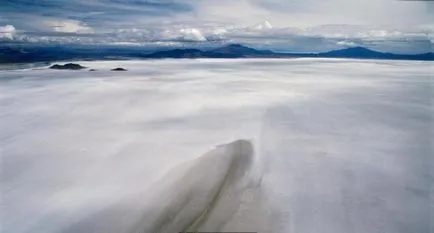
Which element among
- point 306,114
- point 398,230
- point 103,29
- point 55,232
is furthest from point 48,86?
point 398,230

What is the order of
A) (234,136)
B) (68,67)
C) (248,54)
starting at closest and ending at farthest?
1. (234,136)
2. (248,54)
3. (68,67)

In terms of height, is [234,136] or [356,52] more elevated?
[356,52]

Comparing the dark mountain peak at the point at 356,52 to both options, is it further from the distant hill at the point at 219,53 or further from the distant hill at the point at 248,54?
the distant hill at the point at 219,53

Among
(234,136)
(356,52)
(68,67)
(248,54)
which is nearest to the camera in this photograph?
(234,136)

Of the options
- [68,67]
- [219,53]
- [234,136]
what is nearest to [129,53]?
[68,67]

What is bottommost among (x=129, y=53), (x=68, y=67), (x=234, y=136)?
(x=234, y=136)

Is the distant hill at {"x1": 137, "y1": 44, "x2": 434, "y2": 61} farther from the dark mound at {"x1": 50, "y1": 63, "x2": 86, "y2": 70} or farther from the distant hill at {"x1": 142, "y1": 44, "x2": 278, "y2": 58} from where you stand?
the dark mound at {"x1": 50, "y1": 63, "x2": 86, "y2": 70}

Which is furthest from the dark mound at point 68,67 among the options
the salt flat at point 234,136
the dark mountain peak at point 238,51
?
the dark mountain peak at point 238,51

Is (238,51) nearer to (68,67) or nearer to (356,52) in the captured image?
(356,52)
